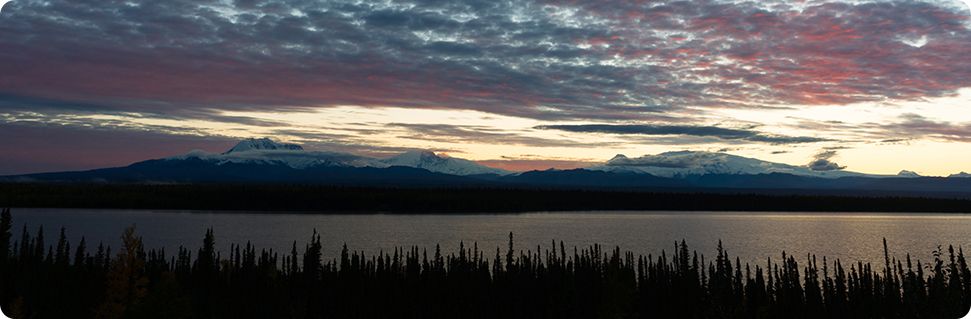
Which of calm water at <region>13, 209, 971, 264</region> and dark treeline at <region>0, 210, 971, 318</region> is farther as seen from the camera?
calm water at <region>13, 209, 971, 264</region>

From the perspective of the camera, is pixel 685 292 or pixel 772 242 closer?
pixel 685 292

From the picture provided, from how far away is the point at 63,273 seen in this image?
6781cm

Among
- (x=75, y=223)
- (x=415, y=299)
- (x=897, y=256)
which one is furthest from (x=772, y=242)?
(x=75, y=223)

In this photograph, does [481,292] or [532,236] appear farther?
[532,236]

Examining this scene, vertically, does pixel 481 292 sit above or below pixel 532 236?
below

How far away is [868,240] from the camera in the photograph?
157875 mm

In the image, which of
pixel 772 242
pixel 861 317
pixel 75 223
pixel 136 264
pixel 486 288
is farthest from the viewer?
pixel 75 223

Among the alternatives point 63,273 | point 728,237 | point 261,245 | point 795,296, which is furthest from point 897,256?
point 63,273

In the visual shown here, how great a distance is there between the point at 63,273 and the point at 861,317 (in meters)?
66.4

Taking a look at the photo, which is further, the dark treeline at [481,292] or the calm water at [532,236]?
the calm water at [532,236]

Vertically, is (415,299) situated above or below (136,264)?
below

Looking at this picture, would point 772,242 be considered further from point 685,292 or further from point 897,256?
→ point 685,292

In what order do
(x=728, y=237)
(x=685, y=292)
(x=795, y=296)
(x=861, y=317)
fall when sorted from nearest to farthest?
1. (x=861, y=317)
2. (x=795, y=296)
3. (x=685, y=292)
4. (x=728, y=237)

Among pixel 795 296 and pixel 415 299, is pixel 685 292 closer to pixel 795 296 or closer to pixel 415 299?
pixel 795 296
